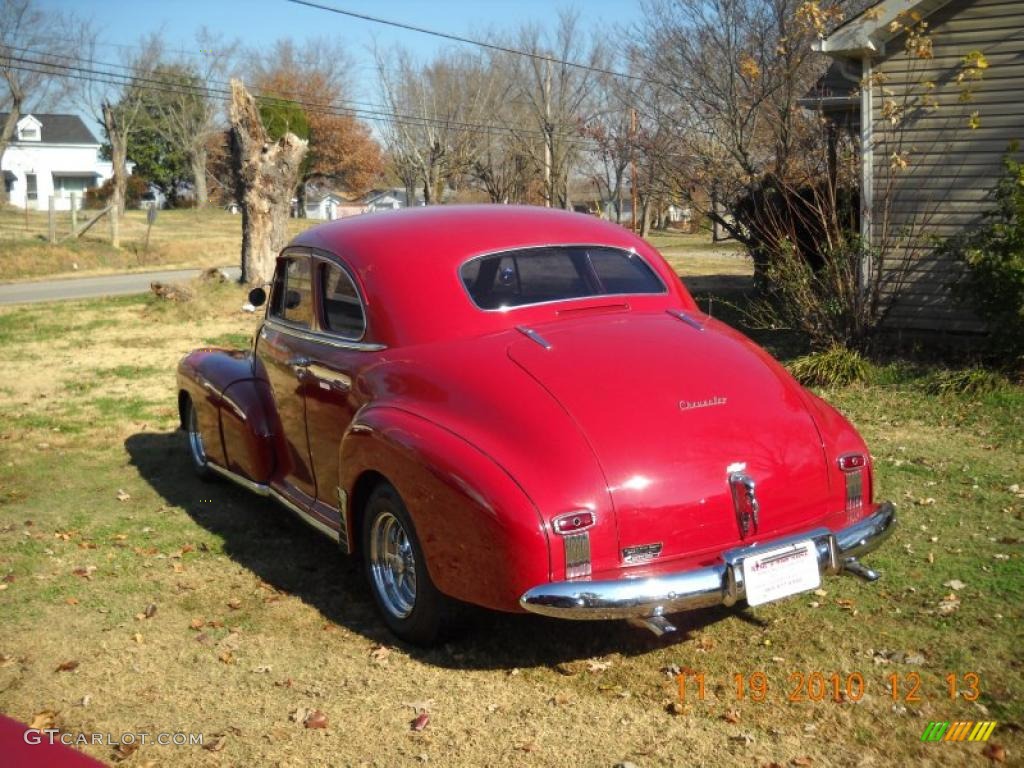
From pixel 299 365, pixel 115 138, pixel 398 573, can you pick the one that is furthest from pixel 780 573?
pixel 115 138

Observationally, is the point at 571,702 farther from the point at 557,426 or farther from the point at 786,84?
the point at 786,84

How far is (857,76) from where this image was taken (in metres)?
11.4

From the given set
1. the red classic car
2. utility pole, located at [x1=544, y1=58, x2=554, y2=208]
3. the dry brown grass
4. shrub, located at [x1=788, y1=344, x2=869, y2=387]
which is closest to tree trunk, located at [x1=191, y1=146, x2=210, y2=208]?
the dry brown grass

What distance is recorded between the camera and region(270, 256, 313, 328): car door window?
568 centimetres

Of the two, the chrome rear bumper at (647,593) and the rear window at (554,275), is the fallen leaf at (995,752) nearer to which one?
the chrome rear bumper at (647,593)

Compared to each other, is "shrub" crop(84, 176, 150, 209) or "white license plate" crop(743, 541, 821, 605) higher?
"shrub" crop(84, 176, 150, 209)

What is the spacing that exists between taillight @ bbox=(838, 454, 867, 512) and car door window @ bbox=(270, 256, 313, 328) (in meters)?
2.80

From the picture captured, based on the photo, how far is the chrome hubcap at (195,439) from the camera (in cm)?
738

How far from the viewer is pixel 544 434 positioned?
4035mm

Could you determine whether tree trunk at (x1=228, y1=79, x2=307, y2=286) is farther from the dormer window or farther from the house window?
the dormer window

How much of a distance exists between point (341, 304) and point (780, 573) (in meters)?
2.58

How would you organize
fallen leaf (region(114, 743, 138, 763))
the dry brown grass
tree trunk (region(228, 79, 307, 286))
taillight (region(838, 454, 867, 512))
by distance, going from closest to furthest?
fallen leaf (region(114, 743, 138, 763)) < taillight (region(838, 454, 867, 512)) < tree trunk (region(228, 79, 307, 286)) < the dry brown grass

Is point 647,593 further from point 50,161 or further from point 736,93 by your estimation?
point 50,161

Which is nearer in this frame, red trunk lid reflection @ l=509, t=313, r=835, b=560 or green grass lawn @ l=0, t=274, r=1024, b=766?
Result: green grass lawn @ l=0, t=274, r=1024, b=766
